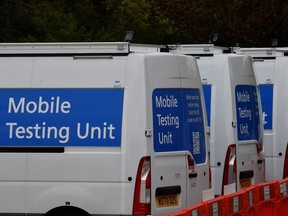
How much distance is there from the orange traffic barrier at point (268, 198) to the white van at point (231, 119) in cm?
158

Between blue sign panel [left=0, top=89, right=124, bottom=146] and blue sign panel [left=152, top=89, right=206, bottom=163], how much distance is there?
406mm

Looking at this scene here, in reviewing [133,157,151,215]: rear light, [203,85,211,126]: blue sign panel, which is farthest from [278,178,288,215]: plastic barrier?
[133,157,151,215]: rear light

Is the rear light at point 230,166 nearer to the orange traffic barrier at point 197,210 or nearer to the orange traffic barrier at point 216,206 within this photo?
the orange traffic barrier at point 216,206

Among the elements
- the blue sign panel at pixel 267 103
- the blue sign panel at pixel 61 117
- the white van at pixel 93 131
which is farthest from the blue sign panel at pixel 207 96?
the blue sign panel at pixel 61 117

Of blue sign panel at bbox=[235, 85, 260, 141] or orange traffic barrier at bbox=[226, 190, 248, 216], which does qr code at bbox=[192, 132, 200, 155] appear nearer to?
orange traffic barrier at bbox=[226, 190, 248, 216]

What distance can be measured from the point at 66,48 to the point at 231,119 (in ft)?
10.7

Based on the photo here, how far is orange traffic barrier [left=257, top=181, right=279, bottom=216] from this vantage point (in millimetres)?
11062

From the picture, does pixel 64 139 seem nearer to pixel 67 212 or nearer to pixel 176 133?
pixel 67 212

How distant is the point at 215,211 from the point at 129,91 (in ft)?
5.59

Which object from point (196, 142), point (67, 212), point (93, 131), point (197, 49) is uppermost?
point (197, 49)

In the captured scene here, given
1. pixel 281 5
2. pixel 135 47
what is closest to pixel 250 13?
pixel 281 5

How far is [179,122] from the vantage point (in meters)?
10.8

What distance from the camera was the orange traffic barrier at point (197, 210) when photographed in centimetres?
849

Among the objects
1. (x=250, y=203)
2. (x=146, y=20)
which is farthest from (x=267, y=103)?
(x=146, y=20)
